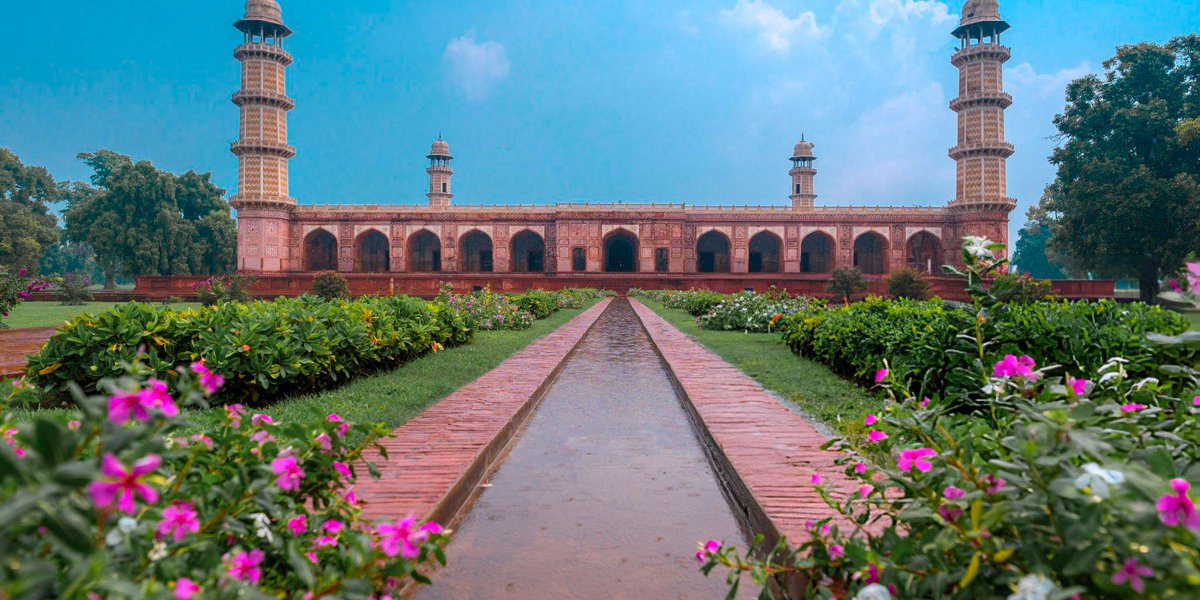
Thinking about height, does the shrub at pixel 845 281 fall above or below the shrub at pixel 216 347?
above

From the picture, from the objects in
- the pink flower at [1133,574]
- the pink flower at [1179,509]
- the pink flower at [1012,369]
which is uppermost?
the pink flower at [1012,369]

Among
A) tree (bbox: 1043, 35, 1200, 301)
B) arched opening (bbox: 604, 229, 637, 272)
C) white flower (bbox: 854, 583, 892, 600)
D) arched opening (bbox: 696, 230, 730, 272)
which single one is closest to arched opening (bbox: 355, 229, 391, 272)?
arched opening (bbox: 604, 229, 637, 272)

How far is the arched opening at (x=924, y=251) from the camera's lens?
3672 centimetres

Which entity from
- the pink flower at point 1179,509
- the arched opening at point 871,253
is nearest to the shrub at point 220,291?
the pink flower at point 1179,509

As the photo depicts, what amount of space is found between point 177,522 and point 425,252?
39.5m

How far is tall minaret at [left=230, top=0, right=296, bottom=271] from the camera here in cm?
3284

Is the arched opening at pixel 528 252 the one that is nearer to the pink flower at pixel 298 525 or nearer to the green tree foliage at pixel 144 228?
the green tree foliage at pixel 144 228

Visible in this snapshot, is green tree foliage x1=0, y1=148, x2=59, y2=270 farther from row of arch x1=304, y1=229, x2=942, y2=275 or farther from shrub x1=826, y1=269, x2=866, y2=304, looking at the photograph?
shrub x1=826, y1=269, x2=866, y2=304

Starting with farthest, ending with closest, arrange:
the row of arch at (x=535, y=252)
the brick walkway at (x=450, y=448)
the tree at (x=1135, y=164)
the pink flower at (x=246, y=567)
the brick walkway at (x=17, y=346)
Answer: the row of arch at (x=535, y=252) < the tree at (x=1135, y=164) < the brick walkway at (x=17, y=346) < the brick walkway at (x=450, y=448) < the pink flower at (x=246, y=567)

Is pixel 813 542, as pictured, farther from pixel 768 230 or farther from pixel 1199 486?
pixel 768 230

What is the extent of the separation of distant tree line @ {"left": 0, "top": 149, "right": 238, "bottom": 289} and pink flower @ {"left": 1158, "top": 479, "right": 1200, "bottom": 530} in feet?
125

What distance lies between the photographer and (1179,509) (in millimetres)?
922

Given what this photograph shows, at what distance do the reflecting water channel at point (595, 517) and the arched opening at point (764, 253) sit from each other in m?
35.3

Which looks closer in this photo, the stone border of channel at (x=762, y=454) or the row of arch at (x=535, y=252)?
the stone border of channel at (x=762, y=454)
